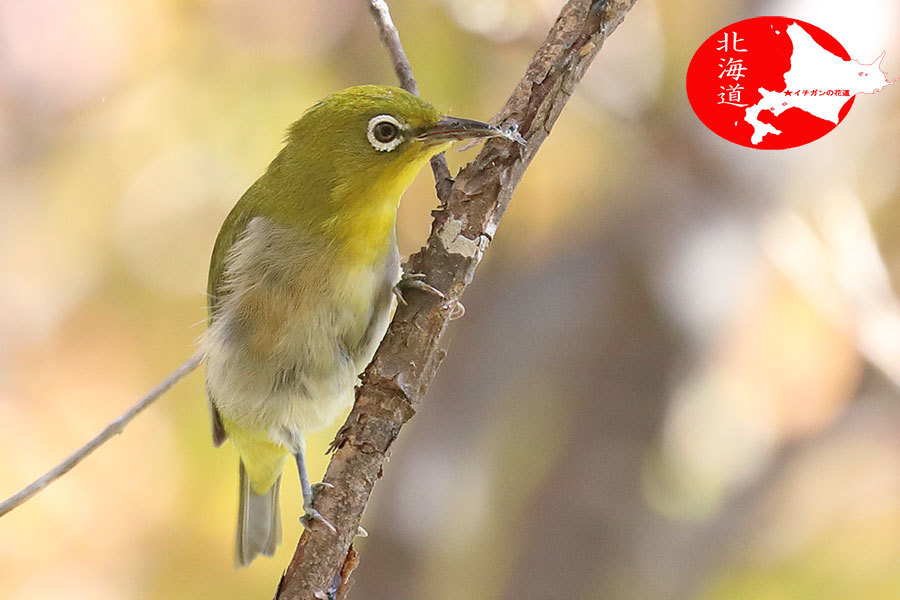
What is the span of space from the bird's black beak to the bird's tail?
1.17m

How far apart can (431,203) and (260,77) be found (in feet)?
2.71

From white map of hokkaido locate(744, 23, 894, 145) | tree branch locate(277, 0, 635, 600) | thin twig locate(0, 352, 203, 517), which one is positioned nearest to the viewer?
tree branch locate(277, 0, 635, 600)

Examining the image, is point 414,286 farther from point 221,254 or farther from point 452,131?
point 221,254

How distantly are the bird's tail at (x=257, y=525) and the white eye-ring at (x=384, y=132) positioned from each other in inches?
42.9

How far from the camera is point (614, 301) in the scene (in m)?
3.47

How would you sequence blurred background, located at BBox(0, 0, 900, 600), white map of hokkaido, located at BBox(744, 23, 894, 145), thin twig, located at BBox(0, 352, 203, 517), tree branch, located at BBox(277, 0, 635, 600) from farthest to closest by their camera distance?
blurred background, located at BBox(0, 0, 900, 600) → white map of hokkaido, located at BBox(744, 23, 894, 145) → thin twig, located at BBox(0, 352, 203, 517) → tree branch, located at BBox(277, 0, 635, 600)

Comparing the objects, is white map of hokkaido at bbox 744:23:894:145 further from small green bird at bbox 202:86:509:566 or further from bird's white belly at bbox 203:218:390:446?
bird's white belly at bbox 203:218:390:446

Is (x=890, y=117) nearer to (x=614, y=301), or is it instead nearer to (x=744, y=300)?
(x=744, y=300)

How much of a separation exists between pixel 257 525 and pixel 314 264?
0.91 m

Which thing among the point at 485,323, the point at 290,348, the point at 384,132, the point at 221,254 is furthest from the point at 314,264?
the point at 485,323

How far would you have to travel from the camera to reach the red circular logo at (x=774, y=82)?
6.02 feet

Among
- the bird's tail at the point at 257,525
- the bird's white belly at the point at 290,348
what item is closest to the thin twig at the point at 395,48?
the bird's white belly at the point at 290,348

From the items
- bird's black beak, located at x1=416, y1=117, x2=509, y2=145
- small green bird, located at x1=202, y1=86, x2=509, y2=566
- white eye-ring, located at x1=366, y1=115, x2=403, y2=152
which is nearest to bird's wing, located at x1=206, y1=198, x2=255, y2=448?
small green bird, located at x1=202, y1=86, x2=509, y2=566

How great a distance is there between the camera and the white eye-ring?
1721 mm
